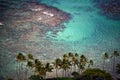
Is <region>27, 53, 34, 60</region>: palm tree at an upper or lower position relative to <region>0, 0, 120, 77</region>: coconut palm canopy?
lower

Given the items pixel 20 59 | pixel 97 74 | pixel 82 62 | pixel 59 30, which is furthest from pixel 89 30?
pixel 20 59

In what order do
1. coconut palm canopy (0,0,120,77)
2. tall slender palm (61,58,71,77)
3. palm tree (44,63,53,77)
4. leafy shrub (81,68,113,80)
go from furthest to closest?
tall slender palm (61,58,71,77) → palm tree (44,63,53,77) → leafy shrub (81,68,113,80) → coconut palm canopy (0,0,120,77)

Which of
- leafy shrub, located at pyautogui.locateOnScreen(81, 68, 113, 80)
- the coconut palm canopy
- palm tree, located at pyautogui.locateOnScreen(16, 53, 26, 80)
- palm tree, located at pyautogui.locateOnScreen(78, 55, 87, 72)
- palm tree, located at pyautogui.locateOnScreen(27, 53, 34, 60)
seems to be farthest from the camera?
palm tree, located at pyautogui.locateOnScreen(78, 55, 87, 72)

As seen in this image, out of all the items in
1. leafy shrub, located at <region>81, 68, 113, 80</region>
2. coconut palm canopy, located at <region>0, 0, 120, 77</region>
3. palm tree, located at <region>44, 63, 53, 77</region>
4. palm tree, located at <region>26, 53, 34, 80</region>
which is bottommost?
leafy shrub, located at <region>81, 68, 113, 80</region>

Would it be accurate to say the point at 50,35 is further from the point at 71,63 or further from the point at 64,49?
the point at 71,63

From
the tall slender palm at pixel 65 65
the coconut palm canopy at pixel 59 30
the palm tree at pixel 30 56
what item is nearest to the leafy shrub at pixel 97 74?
the coconut palm canopy at pixel 59 30

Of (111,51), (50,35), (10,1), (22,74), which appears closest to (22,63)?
(22,74)

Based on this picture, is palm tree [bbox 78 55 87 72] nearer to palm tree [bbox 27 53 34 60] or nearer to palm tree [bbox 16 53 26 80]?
palm tree [bbox 27 53 34 60]

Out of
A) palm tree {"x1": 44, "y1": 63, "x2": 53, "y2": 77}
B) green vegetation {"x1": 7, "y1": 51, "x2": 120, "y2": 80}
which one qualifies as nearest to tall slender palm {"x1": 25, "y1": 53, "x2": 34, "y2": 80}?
green vegetation {"x1": 7, "y1": 51, "x2": 120, "y2": 80}

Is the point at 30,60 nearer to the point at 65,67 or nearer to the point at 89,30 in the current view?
the point at 65,67
